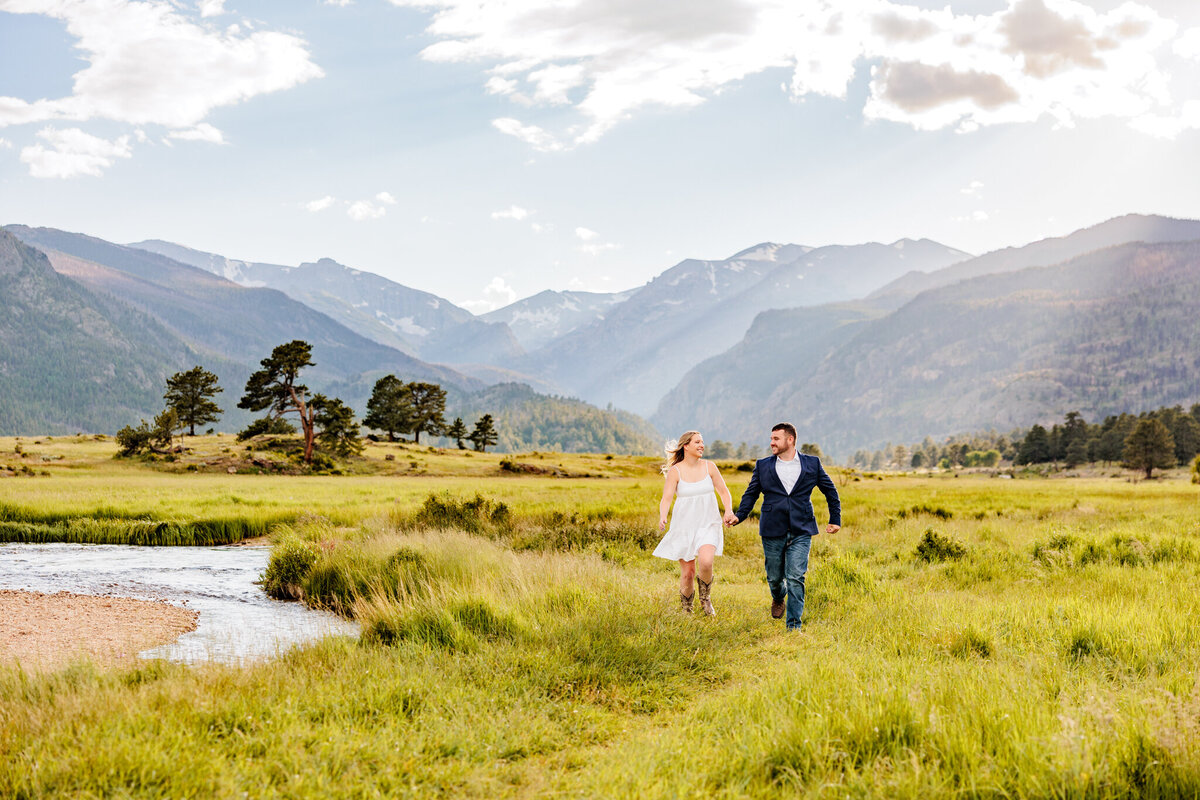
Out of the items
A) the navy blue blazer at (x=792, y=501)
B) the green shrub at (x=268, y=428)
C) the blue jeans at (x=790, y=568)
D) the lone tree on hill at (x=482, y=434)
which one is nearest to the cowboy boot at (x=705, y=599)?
the blue jeans at (x=790, y=568)

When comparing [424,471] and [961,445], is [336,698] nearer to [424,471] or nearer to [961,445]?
[424,471]

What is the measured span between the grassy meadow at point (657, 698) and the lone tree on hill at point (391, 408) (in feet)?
296

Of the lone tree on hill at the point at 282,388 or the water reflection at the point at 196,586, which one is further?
the lone tree on hill at the point at 282,388

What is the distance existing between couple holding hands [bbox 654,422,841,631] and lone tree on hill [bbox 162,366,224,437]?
8020 cm

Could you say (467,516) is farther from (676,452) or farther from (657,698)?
(657,698)

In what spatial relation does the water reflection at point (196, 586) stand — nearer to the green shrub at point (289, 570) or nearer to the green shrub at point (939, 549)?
the green shrub at point (289, 570)

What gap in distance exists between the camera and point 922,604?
→ 1072 cm

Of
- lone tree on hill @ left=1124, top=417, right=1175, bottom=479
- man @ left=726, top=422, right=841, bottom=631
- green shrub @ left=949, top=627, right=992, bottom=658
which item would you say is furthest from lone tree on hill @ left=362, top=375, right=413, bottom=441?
green shrub @ left=949, top=627, right=992, bottom=658

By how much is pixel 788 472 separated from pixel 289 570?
34.6 feet

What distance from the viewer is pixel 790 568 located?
10234 mm

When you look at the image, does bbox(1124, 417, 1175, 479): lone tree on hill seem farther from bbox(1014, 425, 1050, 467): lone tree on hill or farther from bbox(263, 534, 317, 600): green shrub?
bbox(263, 534, 317, 600): green shrub

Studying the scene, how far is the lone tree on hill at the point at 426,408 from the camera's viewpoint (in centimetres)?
10311

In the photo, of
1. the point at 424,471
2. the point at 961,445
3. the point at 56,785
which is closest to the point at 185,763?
the point at 56,785

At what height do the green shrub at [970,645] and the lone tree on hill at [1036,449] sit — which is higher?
the green shrub at [970,645]
